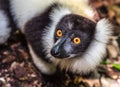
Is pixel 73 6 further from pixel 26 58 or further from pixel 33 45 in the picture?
pixel 26 58

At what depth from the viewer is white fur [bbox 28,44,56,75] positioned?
9.68 ft

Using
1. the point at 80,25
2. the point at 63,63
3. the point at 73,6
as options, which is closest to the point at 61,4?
the point at 73,6

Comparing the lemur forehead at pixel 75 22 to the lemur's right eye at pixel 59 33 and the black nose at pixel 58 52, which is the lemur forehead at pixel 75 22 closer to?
the lemur's right eye at pixel 59 33

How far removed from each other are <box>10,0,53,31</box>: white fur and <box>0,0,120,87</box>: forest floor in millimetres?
258

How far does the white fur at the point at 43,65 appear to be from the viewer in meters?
2.95

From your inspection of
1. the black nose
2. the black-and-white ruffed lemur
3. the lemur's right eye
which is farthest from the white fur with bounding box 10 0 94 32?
the black nose

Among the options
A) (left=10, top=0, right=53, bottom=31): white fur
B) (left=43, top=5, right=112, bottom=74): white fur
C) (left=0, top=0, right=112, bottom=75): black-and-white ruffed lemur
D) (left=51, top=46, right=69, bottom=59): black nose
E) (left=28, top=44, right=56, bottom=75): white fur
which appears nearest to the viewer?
(left=51, top=46, right=69, bottom=59): black nose

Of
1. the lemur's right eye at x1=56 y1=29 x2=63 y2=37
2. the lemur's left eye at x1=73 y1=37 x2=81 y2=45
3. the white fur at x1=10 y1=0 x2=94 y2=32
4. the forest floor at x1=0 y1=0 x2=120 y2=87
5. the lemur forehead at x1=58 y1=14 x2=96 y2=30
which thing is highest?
the white fur at x1=10 y1=0 x2=94 y2=32

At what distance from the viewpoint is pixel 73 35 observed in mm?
2572

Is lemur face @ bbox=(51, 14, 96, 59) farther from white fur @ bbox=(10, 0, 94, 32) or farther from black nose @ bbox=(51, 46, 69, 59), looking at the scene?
white fur @ bbox=(10, 0, 94, 32)

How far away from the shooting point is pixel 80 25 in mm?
2592

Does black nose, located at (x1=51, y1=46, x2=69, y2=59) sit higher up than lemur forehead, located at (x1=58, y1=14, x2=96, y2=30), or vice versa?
lemur forehead, located at (x1=58, y1=14, x2=96, y2=30)

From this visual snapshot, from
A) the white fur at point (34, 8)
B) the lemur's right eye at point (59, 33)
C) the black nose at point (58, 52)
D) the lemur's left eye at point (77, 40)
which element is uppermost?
the white fur at point (34, 8)

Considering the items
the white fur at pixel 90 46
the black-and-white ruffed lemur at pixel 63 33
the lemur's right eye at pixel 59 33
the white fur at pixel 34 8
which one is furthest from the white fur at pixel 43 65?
the lemur's right eye at pixel 59 33
